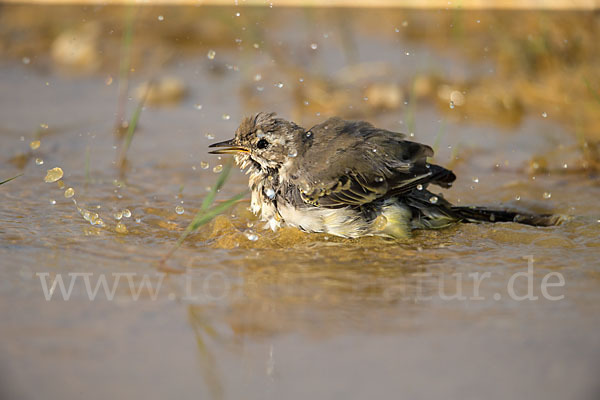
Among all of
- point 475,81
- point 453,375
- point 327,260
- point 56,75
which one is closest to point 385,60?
point 475,81

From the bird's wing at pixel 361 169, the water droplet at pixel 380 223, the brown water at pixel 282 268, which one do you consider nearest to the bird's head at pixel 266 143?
the bird's wing at pixel 361 169

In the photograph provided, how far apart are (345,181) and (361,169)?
14 centimetres

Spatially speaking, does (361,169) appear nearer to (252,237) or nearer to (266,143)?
(266,143)

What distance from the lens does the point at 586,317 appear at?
3.48m

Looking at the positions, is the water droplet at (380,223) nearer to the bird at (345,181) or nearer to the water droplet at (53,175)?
the bird at (345,181)

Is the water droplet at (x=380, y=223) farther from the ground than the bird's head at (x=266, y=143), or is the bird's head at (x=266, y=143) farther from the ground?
the bird's head at (x=266, y=143)

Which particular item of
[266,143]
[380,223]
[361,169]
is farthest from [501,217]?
[266,143]

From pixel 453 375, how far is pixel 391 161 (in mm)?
2158

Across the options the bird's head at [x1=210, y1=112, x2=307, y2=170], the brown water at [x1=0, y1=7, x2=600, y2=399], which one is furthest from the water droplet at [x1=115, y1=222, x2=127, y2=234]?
the bird's head at [x1=210, y1=112, x2=307, y2=170]

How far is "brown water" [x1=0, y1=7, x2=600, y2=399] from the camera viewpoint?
2.93 meters

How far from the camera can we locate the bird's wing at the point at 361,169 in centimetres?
476

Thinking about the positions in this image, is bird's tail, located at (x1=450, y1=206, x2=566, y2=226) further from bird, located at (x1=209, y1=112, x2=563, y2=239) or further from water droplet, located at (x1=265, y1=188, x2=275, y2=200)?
water droplet, located at (x1=265, y1=188, x2=275, y2=200)

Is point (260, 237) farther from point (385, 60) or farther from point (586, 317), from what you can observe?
point (385, 60)

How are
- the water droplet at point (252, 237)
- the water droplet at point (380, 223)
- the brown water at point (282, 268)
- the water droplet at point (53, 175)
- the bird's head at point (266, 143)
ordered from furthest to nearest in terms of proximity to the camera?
the water droplet at point (53, 175) → the bird's head at point (266, 143) → the water droplet at point (380, 223) → the water droplet at point (252, 237) → the brown water at point (282, 268)
